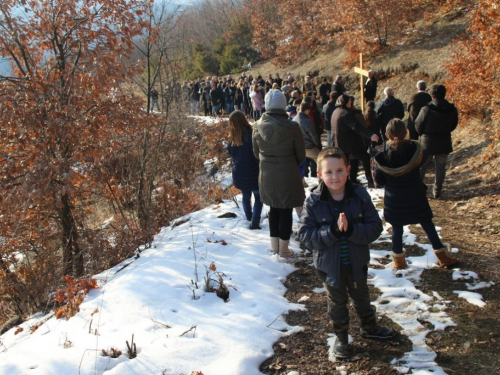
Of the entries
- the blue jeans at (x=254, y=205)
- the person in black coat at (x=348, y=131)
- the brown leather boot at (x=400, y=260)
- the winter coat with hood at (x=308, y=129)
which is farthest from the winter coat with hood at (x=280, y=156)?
the person in black coat at (x=348, y=131)

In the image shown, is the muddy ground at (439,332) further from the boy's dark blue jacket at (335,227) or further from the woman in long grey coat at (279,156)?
the woman in long grey coat at (279,156)

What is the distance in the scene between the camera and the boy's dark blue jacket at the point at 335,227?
311 cm

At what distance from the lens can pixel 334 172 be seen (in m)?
3.10

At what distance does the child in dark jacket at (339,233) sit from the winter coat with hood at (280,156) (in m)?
1.63

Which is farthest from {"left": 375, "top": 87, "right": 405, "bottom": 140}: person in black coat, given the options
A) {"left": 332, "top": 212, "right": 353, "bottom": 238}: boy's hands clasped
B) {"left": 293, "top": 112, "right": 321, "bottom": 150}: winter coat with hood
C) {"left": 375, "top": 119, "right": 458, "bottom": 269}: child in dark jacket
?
{"left": 332, "top": 212, "right": 353, "bottom": 238}: boy's hands clasped

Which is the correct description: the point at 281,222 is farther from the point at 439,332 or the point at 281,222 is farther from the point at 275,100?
the point at 439,332

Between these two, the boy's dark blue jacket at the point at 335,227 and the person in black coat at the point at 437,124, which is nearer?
the boy's dark blue jacket at the point at 335,227

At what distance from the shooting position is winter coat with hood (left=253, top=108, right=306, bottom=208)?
486 cm

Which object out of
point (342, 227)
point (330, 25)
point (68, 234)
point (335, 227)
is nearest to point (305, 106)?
point (335, 227)

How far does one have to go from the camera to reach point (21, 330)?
4.91 m

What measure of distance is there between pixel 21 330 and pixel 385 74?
1506cm

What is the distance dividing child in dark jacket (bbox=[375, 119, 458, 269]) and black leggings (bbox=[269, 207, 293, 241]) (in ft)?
3.86

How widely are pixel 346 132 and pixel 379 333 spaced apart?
467cm

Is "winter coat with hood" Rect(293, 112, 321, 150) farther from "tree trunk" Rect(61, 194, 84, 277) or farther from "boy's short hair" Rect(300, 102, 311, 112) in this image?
"tree trunk" Rect(61, 194, 84, 277)
